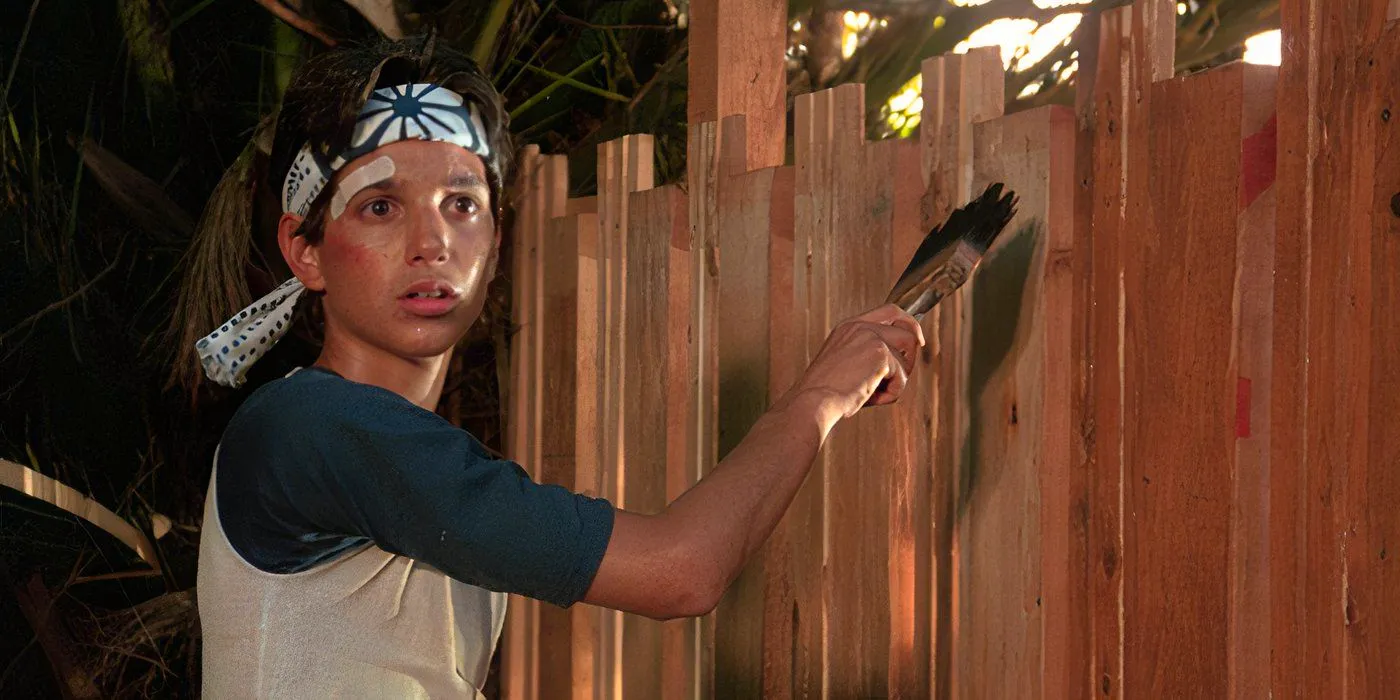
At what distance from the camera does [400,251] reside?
2.02m

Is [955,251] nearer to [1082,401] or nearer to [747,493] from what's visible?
[1082,401]

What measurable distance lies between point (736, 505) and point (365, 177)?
0.75 metres

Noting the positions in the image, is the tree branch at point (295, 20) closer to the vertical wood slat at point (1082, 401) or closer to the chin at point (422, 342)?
the chin at point (422, 342)

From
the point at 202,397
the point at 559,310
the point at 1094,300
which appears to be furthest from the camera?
the point at 202,397

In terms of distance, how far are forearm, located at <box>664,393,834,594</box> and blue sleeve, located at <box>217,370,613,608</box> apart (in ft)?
0.36

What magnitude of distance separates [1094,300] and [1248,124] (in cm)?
33

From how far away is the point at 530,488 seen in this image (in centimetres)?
164

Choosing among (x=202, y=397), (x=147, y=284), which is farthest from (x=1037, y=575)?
(x=147, y=284)

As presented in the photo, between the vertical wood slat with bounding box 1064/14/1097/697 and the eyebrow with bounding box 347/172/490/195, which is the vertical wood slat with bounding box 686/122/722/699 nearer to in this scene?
the eyebrow with bounding box 347/172/490/195

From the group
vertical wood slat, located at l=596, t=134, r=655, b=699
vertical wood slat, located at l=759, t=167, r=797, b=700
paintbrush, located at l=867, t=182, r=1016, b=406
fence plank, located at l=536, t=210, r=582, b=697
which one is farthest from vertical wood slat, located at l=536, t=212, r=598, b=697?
paintbrush, located at l=867, t=182, r=1016, b=406

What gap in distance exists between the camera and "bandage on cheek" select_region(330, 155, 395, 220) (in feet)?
6.65

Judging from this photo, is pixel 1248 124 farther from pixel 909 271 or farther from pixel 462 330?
pixel 462 330

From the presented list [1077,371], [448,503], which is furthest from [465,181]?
[1077,371]

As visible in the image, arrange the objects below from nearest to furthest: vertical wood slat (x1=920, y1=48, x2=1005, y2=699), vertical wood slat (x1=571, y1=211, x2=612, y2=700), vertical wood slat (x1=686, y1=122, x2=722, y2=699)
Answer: vertical wood slat (x1=920, y1=48, x2=1005, y2=699), vertical wood slat (x1=686, y1=122, x2=722, y2=699), vertical wood slat (x1=571, y1=211, x2=612, y2=700)
